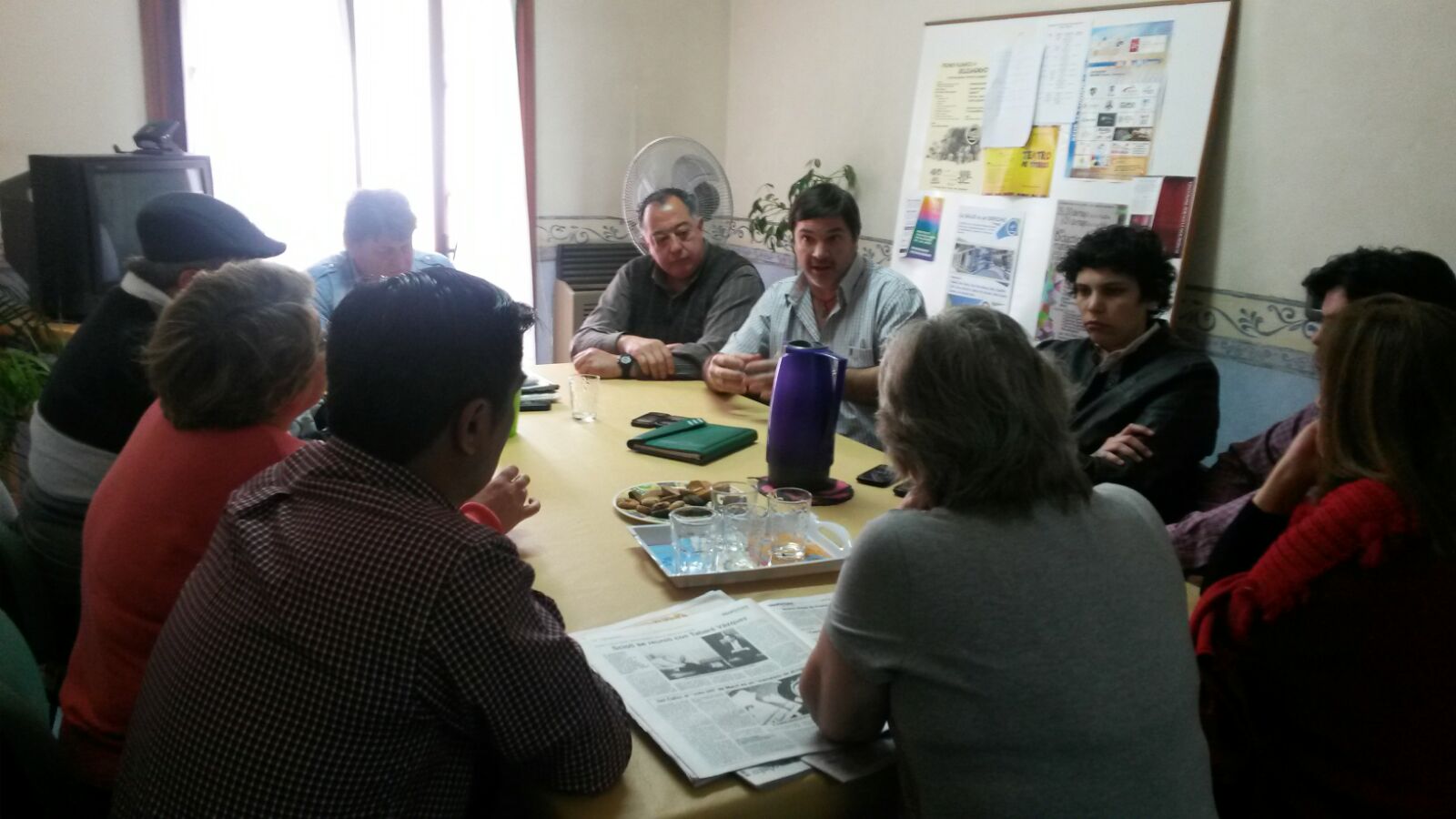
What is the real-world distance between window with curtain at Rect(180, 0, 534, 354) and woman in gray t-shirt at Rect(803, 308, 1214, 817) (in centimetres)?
336

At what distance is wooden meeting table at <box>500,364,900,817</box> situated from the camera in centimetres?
98

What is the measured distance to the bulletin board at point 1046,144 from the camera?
8.66ft

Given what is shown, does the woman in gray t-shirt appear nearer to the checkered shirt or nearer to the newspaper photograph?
the newspaper photograph

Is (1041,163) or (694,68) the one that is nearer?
(1041,163)

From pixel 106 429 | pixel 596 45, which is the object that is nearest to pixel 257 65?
pixel 596 45

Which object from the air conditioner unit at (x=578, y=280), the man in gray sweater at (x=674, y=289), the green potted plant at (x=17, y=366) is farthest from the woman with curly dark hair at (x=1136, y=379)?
the air conditioner unit at (x=578, y=280)

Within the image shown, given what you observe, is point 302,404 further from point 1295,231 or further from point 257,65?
point 257,65

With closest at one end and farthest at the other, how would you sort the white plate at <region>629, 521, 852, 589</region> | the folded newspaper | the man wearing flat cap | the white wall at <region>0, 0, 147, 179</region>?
the folded newspaper, the white plate at <region>629, 521, 852, 589</region>, the man wearing flat cap, the white wall at <region>0, 0, 147, 179</region>

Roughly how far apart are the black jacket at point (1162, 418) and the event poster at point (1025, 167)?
93cm

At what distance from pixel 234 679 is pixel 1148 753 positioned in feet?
2.90

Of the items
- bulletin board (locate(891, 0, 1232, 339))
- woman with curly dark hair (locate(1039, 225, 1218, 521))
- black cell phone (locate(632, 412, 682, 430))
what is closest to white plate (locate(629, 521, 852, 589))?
→ black cell phone (locate(632, 412, 682, 430))

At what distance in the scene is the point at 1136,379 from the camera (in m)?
2.19

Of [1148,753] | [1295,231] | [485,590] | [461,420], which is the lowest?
[1148,753]

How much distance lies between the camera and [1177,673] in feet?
3.37
